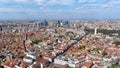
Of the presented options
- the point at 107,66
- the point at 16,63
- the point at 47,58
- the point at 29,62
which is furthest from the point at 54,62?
the point at 107,66

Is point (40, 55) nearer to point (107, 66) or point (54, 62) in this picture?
point (54, 62)

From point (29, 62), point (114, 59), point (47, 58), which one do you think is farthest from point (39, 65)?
point (114, 59)

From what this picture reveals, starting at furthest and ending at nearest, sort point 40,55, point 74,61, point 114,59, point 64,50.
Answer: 1. point 64,50
2. point 40,55
3. point 114,59
4. point 74,61

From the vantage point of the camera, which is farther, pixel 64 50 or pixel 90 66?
pixel 64 50

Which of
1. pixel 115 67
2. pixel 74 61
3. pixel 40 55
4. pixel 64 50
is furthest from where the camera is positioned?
pixel 64 50

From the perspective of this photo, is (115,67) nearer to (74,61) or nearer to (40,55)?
(74,61)

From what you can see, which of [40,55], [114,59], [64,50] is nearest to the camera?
[114,59]

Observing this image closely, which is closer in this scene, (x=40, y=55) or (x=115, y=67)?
(x=115, y=67)

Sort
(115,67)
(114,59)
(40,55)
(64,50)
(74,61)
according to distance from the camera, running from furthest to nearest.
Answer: (64,50), (40,55), (114,59), (74,61), (115,67)

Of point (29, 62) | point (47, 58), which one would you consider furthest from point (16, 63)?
point (47, 58)
